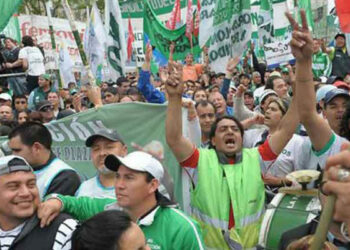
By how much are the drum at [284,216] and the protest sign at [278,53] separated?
675 cm

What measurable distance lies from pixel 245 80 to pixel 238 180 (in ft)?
22.9

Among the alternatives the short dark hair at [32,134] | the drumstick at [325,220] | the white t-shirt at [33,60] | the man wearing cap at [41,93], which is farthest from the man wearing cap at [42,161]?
the white t-shirt at [33,60]

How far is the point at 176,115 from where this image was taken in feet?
12.9

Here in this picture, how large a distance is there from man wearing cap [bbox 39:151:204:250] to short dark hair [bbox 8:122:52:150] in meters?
1.06

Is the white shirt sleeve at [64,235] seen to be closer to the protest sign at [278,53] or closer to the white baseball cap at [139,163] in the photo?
the white baseball cap at [139,163]

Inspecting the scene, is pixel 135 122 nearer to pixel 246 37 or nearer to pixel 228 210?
pixel 228 210

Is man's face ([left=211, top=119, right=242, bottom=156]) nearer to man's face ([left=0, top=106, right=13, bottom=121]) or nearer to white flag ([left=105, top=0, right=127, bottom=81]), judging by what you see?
man's face ([left=0, top=106, right=13, bottom=121])

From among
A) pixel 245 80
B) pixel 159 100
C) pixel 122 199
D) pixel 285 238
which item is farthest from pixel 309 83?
pixel 245 80

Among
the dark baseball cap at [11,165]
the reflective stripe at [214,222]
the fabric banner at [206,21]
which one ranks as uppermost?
the fabric banner at [206,21]

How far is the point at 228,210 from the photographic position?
3.94 metres

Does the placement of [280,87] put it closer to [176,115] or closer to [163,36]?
[163,36]

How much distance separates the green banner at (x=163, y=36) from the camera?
33.3 ft

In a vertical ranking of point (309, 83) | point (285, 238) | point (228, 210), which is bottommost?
point (228, 210)

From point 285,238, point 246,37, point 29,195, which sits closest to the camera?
point 285,238
